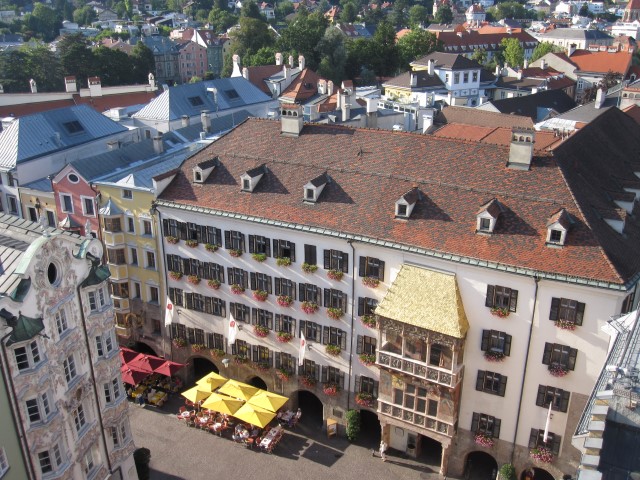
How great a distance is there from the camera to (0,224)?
107 ft

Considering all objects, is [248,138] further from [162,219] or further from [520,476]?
[520,476]

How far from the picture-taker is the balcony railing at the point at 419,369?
37.6 meters

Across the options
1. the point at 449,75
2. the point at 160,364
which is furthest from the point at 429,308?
the point at 449,75

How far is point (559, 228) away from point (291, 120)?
64.1ft

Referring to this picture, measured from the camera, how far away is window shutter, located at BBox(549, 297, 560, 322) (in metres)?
35.2

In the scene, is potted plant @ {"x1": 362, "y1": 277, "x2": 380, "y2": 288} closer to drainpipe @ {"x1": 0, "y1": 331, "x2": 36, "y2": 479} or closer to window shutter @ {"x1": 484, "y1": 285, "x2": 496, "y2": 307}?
window shutter @ {"x1": 484, "y1": 285, "x2": 496, "y2": 307}

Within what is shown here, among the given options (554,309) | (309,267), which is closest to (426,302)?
(554,309)

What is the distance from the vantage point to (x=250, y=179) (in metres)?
43.6

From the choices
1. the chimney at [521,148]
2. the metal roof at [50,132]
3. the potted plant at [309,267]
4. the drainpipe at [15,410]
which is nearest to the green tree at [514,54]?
the metal roof at [50,132]

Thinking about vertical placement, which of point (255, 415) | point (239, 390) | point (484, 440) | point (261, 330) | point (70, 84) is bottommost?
point (255, 415)

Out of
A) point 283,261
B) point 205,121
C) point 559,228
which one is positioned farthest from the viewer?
point 205,121

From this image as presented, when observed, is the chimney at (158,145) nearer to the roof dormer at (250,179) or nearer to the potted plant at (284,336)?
the roof dormer at (250,179)

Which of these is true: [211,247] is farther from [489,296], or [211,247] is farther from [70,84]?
[70,84]

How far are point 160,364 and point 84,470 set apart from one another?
15.1 m
